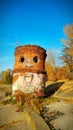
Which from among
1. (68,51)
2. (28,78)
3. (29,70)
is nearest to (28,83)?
(28,78)

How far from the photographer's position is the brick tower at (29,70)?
45.4ft

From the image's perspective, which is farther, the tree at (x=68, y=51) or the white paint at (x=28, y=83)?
the tree at (x=68, y=51)

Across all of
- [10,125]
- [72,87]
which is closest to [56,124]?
[10,125]

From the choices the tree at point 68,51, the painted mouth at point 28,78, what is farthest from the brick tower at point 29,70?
the tree at point 68,51

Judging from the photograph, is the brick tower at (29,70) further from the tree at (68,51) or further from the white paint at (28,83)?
the tree at (68,51)

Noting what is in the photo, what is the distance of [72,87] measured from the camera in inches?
661

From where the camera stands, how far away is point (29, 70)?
13992 millimetres

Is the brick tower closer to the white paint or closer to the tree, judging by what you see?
the white paint

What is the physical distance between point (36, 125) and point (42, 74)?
8.03 m

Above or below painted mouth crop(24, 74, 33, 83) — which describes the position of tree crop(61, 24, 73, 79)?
above

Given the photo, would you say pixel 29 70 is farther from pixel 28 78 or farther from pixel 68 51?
pixel 68 51

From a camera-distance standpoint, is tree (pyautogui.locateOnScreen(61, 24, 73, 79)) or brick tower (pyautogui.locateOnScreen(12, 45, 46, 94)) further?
tree (pyautogui.locateOnScreen(61, 24, 73, 79))

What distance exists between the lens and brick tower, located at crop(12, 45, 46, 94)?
545 inches

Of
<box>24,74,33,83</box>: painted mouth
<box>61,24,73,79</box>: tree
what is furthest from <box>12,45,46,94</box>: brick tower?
<box>61,24,73,79</box>: tree
